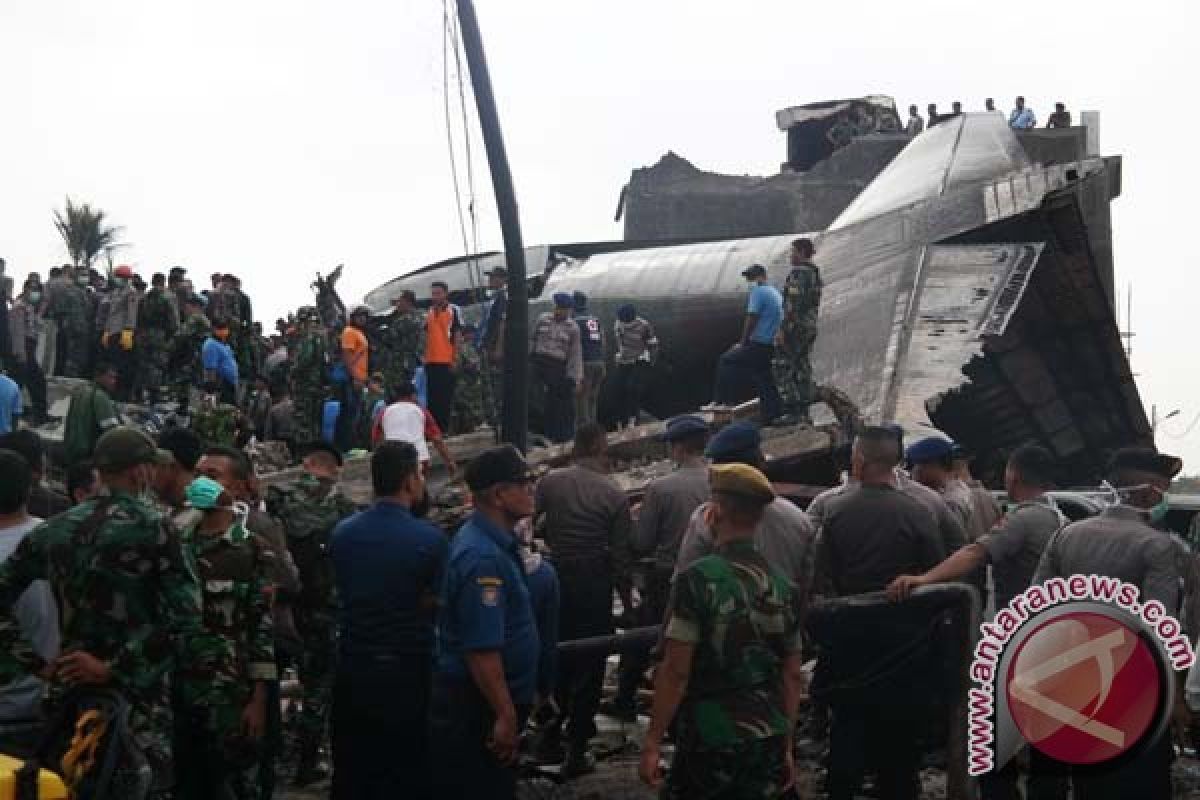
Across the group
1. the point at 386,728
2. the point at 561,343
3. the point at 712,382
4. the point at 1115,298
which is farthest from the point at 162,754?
the point at 1115,298

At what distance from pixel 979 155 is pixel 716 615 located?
55.1 ft

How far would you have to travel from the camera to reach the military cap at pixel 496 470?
17.5 ft

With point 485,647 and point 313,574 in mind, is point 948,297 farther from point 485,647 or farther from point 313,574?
Answer: point 485,647

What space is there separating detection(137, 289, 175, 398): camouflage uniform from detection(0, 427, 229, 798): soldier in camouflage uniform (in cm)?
1194

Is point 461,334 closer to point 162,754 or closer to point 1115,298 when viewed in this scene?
point 162,754

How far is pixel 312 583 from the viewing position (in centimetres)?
725

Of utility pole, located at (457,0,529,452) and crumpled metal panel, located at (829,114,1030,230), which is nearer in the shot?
utility pole, located at (457,0,529,452)

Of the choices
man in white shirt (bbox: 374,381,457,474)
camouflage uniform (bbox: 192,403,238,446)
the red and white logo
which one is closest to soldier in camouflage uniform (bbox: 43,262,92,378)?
camouflage uniform (bbox: 192,403,238,446)

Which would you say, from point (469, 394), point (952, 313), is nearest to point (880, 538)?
point (952, 313)

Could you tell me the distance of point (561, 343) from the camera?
1430cm

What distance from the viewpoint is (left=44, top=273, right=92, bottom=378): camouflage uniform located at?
755 inches

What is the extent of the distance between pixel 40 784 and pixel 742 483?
7.27ft

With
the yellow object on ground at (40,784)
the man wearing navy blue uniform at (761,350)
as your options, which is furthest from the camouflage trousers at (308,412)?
the yellow object on ground at (40,784)

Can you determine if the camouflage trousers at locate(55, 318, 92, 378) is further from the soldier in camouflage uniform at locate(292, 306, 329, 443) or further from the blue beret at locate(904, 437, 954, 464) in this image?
the blue beret at locate(904, 437, 954, 464)
